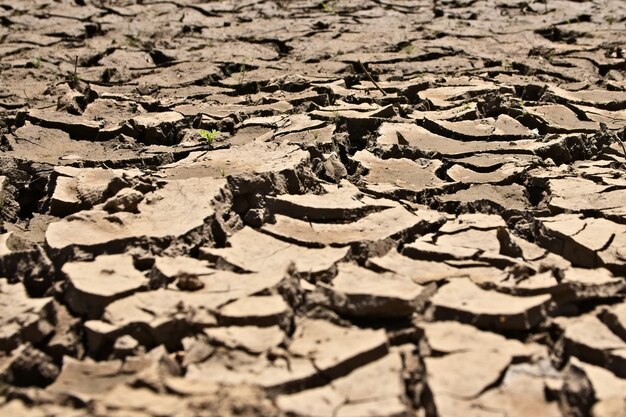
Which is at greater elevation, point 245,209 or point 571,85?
point 245,209

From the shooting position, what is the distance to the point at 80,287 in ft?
7.89

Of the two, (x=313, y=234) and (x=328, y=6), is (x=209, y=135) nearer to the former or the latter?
(x=313, y=234)

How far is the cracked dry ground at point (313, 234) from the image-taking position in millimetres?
2029

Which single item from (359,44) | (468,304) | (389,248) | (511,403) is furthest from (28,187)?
(359,44)

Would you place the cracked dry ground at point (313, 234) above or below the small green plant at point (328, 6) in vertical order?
above

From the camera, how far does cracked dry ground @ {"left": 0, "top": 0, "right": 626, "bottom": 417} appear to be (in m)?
2.03

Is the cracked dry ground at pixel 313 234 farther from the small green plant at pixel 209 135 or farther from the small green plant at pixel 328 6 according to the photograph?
the small green plant at pixel 328 6

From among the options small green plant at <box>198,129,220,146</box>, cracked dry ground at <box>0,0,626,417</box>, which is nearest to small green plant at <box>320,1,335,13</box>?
cracked dry ground at <box>0,0,626,417</box>

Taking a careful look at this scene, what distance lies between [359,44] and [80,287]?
413cm

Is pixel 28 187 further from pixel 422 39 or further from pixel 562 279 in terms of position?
pixel 422 39

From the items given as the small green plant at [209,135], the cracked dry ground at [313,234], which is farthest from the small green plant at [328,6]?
the small green plant at [209,135]

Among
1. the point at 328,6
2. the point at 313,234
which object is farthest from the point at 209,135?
the point at 328,6

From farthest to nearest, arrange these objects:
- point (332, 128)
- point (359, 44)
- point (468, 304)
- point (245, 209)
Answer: point (359, 44) → point (332, 128) → point (245, 209) → point (468, 304)

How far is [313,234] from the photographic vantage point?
285 centimetres
